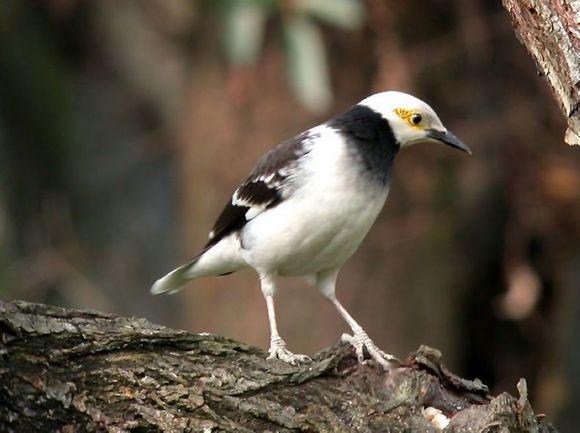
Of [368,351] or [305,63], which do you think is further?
[305,63]

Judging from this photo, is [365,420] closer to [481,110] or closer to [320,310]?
[320,310]

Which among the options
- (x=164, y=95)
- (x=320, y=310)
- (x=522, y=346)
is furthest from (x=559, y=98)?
(x=164, y=95)

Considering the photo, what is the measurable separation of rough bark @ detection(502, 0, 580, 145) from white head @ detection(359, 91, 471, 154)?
1239 millimetres

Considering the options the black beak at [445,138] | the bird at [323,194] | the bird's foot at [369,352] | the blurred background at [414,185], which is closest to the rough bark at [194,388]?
the bird's foot at [369,352]

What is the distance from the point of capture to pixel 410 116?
17.1 feet

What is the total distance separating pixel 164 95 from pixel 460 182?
3.28 m

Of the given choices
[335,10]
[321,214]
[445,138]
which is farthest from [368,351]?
[335,10]

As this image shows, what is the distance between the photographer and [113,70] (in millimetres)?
12211

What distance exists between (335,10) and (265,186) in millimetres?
2150

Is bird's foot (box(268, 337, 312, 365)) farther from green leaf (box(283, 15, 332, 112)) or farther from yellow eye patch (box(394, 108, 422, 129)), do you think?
green leaf (box(283, 15, 332, 112))

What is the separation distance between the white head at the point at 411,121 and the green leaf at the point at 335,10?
1969 millimetres

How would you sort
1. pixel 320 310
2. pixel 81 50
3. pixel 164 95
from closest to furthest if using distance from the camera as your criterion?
pixel 320 310, pixel 164 95, pixel 81 50

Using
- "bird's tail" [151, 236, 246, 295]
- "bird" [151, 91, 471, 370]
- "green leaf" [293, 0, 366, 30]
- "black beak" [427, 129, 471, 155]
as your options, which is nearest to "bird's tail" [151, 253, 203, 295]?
"bird's tail" [151, 236, 246, 295]

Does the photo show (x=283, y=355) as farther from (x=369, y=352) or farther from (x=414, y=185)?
(x=414, y=185)
